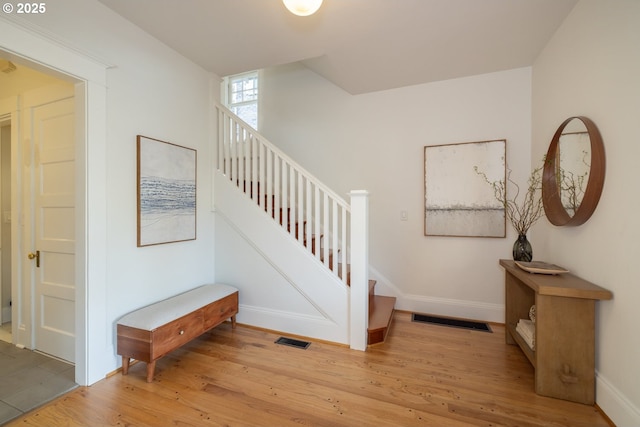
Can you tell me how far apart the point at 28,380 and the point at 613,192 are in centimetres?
423

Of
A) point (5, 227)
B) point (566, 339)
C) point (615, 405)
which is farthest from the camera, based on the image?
point (5, 227)

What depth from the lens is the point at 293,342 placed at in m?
2.66

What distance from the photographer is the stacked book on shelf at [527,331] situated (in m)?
2.09

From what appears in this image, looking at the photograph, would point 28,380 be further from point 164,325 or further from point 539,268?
point 539,268

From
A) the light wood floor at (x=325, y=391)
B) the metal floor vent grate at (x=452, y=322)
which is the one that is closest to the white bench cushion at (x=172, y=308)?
the light wood floor at (x=325, y=391)

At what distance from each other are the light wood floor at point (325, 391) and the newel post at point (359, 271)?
0.18 m

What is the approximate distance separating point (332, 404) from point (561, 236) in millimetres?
2337

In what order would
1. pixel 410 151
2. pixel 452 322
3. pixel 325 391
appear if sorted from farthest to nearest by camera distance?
1. pixel 410 151
2. pixel 452 322
3. pixel 325 391

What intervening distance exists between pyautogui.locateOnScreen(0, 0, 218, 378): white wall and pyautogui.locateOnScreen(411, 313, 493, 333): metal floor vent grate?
8.67ft

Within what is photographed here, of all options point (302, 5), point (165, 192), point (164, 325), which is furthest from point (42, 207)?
point (302, 5)

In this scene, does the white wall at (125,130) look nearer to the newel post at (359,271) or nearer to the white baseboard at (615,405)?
the newel post at (359,271)

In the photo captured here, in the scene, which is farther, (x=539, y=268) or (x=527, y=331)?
(x=527, y=331)

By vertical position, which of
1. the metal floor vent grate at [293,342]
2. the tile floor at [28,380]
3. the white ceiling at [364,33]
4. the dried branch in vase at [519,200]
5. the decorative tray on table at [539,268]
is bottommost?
the metal floor vent grate at [293,342]

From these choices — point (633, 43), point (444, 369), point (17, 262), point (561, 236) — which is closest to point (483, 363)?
point (444, 369)
